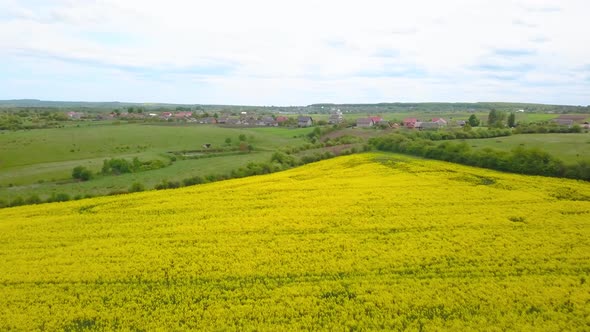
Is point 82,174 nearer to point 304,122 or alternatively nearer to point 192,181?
point 192,181

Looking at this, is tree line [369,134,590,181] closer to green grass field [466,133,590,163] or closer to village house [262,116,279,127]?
green grass field [466,133,590,163]

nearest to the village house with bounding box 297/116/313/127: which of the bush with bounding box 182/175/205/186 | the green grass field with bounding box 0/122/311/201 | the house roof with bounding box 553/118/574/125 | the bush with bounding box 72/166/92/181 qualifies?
the green grass field with bounding box 0/122/311/201

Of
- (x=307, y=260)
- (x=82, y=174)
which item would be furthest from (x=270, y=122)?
(x=307, y=260)

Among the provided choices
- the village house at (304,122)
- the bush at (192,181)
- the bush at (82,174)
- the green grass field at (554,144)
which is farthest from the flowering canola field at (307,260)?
the village house at (304,122)

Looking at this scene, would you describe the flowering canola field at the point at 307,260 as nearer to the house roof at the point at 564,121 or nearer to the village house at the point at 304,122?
the house roof at the point at 564,121

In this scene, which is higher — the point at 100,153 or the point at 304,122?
the point at 304,122

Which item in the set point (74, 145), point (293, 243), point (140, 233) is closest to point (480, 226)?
point (293, 243)

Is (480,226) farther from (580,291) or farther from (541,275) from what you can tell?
(580,291)

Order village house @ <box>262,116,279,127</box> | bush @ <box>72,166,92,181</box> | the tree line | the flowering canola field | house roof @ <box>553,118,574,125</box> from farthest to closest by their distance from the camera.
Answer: village house @ <box>262,116,279,127</box> < house roof @ <box>553,118,574,125</box> < bush @ <box>72,166,92,181</box> < the tree line < the flowering canola field
